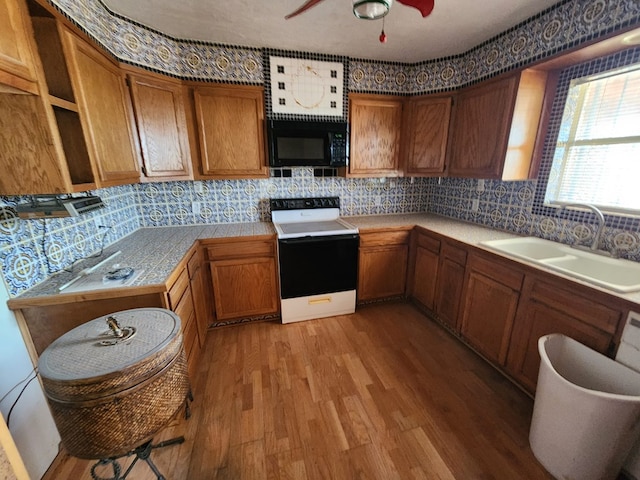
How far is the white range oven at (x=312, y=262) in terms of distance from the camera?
237 cm

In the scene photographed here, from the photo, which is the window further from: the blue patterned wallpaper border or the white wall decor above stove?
the white wall decor above stove

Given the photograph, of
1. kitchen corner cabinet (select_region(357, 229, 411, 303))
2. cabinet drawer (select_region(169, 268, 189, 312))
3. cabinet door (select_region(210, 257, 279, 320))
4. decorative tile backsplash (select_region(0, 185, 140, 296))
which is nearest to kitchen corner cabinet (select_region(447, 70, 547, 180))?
kitchen corner cabinet (select_region(357, 229, 411, 303))

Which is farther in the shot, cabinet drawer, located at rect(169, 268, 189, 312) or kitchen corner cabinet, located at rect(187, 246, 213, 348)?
kitchen corner cabinet, located at rect(187, 246, 213, 348)

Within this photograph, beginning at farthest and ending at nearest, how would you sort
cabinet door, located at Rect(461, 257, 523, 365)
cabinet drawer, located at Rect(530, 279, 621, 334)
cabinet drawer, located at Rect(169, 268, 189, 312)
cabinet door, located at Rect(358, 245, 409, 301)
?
cabinet door, located at Rect(358, 245, 409, 301), cabinet door, located at Rect(461, 257, 523, 365), cabinet drawer, located at Rect(169, 268, 189, 312), cabinet drawer, located at Rect(530, 279, 621, 334)

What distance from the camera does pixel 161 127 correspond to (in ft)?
6.84

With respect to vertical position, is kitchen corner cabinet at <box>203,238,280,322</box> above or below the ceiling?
below

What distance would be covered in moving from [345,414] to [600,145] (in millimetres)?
2390

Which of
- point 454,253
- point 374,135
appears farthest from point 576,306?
point 374,135

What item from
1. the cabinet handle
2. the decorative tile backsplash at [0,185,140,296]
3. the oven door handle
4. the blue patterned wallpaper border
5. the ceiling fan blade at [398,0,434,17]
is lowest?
the cabinet handle

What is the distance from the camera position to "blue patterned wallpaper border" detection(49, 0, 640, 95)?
59.3 inches

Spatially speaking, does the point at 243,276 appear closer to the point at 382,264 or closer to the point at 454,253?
the point at 382,264

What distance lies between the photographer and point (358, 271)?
2.65 metres

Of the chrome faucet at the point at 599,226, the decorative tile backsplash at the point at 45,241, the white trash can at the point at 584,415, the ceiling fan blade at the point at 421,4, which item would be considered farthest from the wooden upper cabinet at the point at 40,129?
the chrome faucet at the point at 599,226

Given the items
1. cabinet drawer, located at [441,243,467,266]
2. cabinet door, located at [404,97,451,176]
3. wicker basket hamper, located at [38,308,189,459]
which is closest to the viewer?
wicker basket hamper, located at [38,308,189,459]
